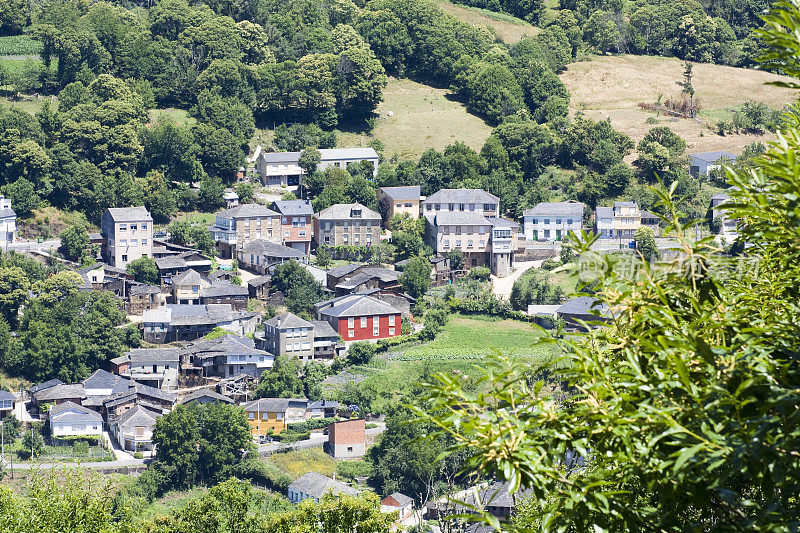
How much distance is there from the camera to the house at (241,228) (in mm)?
38594

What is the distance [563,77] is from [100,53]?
78.4 feet

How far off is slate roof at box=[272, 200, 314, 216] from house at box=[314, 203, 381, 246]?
51cm

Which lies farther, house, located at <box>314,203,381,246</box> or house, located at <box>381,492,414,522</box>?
house, located at <box>314,203,381,246</box>

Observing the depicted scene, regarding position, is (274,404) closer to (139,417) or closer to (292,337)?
(292,337)

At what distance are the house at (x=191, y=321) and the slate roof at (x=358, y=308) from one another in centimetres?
259

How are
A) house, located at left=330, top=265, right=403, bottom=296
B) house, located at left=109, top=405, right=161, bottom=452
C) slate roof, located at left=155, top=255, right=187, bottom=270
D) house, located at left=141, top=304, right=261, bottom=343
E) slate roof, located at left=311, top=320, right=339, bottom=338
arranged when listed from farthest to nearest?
house, located at left=330, top=265, right=403, bottom=296
slate roof, located at left=155, top=255, right=187, bottom=270
house, located at left=141, top=304, right=261, bottom=343
slate roof, located at left=311, top=320, right=339, bottom=338
house, located at left=109, top=405, right=161, bottom=452

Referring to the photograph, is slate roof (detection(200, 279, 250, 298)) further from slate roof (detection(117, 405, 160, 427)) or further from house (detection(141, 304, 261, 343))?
slate roof (detection(117, 405, 160, 427))

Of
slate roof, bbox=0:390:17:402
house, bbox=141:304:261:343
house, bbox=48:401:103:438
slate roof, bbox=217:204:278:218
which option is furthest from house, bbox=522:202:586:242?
slate roof, bbox=0:390:17:402

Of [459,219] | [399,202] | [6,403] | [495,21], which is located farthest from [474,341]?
[495,21]

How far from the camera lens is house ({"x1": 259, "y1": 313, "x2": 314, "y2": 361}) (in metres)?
33.0

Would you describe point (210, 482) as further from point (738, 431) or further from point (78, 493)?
point (738, 431)

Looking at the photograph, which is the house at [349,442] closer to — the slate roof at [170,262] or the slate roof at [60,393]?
the slate roof at [60,393]

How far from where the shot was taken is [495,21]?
6156 centimetres

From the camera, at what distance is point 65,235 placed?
120ft
